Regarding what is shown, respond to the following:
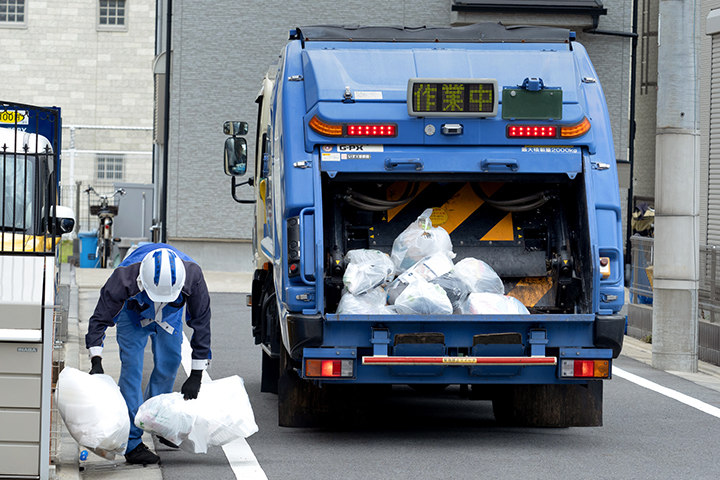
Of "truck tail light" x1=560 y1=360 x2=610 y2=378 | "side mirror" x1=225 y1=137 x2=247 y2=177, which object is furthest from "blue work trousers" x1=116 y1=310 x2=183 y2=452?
"side mirror" x1=225 y1=137 x2=247 y2=177

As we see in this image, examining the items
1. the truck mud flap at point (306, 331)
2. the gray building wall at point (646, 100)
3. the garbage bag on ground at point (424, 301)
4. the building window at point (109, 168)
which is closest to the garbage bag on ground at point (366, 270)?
the garbage bag on ground at point (424, 301)

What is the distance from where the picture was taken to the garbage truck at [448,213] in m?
7.07

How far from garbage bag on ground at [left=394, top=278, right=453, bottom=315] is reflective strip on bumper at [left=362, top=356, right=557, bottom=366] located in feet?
1.23

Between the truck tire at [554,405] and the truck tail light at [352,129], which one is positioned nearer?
the truck tail light at [352,129]

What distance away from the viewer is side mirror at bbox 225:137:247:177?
10.1 m

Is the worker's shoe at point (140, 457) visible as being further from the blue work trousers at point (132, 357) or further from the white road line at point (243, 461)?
the white road line at point (243, 461)

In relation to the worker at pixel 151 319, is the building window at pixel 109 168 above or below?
above

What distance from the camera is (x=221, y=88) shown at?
22688 millimetres

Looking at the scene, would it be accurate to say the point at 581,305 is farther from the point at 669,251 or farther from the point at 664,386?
the point at 669,251

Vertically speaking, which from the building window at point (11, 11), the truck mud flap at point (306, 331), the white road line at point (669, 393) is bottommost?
the white road line at point (669, 393)

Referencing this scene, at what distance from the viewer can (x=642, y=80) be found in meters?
35.0

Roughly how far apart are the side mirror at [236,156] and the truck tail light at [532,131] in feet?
11.4

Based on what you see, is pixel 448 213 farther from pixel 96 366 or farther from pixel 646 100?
pixel 646 100

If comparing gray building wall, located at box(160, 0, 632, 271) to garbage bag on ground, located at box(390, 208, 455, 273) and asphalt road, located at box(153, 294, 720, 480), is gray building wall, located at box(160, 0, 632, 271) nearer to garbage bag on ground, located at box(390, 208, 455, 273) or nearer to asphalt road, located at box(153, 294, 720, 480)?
asphalt road, located at box(153, 294, 720, 480)
